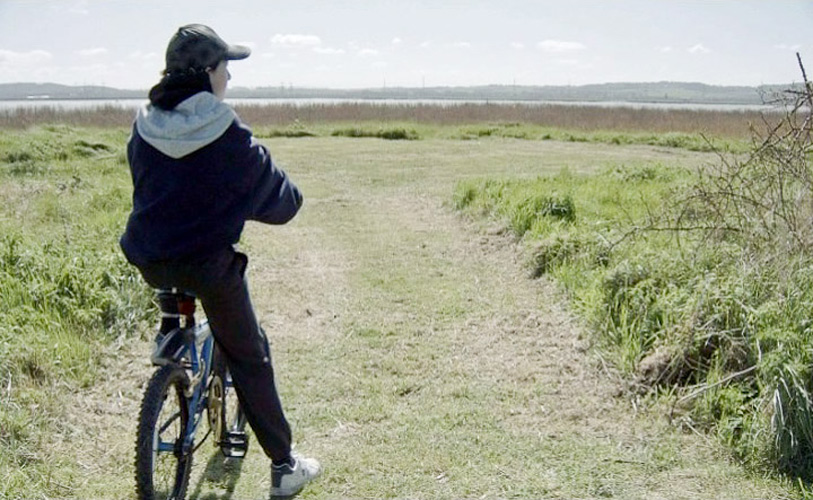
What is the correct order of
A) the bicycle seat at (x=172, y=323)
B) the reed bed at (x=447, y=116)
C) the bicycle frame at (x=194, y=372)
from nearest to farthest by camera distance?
the bicycle seat at (x=172, y=323) → the bicycle frame at (x=194, y=372) → the reed bed at (x=447, y=116)

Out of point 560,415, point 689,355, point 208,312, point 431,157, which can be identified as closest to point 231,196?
point 208,312

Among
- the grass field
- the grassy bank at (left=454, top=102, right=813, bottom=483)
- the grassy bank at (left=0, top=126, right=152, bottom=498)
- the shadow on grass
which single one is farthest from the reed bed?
the shadow on grass

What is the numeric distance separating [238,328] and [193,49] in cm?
103

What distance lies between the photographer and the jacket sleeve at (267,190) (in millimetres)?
2287

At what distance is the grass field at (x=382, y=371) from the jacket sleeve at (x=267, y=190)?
1.29 meters

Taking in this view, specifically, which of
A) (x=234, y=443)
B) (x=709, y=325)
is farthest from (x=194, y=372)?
(x=709, y=325)

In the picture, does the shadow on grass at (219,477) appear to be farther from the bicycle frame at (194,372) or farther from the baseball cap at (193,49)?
the baseball cap at (193,49)

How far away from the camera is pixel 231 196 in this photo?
7.42 feet

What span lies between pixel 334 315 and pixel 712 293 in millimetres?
2792

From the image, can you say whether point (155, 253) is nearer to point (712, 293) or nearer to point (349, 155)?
point (712, 293)

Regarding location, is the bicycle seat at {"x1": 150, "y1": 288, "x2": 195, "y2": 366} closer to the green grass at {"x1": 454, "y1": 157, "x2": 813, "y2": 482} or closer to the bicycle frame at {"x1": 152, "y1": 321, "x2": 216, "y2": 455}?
the bicycle frame at {"x1": 152, "y1": 321, "x2": 216, "y2": 455}

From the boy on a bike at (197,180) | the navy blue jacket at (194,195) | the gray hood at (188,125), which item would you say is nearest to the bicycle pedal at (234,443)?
the boy on a bike at (197,180)

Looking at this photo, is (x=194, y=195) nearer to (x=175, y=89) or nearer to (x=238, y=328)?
(x=175, y=89)

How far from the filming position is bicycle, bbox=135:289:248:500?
7.66 ft
